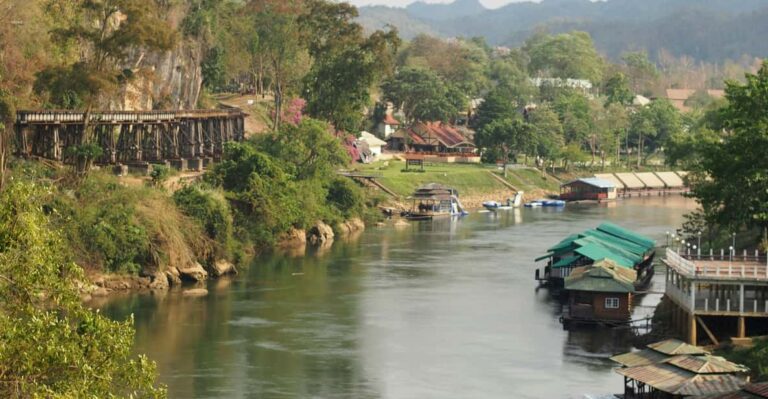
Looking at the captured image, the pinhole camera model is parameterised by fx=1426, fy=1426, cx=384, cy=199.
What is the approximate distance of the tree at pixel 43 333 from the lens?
27.6 meters

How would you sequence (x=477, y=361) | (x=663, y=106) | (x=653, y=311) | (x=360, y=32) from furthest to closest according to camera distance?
1. (x=663, y=106)
2. (x=360, y=32)
3. (x=653, y=311)
4. (x=477, y=361)

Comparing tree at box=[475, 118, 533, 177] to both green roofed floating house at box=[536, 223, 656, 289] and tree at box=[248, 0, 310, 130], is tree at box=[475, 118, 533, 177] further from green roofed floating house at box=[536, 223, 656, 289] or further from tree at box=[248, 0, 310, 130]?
green roofed floating house at box=[536, 223, 656, 289]

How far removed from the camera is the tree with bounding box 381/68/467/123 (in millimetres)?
136125

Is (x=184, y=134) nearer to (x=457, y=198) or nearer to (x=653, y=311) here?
(x=457, y=198)

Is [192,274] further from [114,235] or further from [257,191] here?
[257,191]

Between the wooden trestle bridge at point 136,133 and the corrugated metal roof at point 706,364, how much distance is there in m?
42.7

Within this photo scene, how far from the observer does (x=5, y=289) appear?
1134 inches

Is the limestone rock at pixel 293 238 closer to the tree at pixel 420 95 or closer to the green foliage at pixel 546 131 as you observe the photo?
the green foliage at pixel 546 131

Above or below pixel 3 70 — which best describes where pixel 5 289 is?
below

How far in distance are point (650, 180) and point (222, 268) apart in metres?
72.4

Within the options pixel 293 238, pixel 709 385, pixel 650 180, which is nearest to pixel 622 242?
pixel 293 238

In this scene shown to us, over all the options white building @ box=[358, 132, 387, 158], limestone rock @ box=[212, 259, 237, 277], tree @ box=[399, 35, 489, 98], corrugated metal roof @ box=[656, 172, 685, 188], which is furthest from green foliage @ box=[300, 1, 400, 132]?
tree @ box=[399, 35, 489, 98]

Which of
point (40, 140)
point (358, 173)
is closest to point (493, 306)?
point (40, 140)

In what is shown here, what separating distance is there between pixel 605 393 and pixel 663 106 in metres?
114
